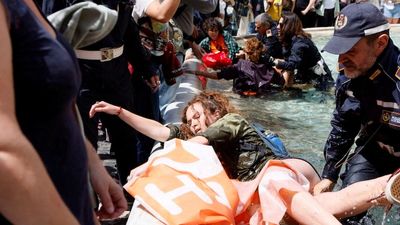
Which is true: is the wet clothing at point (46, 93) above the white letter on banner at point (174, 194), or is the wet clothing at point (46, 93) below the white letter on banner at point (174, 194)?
above

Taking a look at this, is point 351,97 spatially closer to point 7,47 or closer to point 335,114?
point 335,114

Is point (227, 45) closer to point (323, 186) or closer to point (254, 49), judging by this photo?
point (254, 49)

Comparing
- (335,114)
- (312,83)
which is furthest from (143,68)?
(312,83)

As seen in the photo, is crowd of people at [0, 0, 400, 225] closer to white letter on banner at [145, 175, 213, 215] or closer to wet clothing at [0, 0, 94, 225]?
wet clothing at [0, 0, 94, 225]

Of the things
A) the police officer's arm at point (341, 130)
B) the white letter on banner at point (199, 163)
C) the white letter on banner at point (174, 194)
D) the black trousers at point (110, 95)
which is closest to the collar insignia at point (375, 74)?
the police officer's arm at point (341, 130)

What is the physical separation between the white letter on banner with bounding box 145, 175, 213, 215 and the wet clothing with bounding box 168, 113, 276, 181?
1.91 feet

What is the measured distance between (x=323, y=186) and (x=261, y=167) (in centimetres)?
38

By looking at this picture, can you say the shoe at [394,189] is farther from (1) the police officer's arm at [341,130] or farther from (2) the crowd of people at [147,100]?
(1) the police officer's arm at [341,130]

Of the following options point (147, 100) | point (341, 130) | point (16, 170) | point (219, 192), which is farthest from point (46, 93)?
point (147, 100)

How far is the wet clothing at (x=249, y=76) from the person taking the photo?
686 cm

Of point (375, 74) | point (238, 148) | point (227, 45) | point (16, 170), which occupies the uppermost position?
point (16, 170)

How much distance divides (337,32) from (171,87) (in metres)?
2.21

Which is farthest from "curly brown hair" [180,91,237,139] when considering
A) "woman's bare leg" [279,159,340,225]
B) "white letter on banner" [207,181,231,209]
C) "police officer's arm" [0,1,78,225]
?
"police officer's arm" [0,1,78,225]

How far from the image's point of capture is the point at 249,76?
22.4 feet
